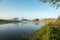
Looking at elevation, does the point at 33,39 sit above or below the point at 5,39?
above

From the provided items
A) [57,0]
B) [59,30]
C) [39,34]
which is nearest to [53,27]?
[59,30]

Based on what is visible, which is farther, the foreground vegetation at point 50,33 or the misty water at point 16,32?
the misty water at point 16,32

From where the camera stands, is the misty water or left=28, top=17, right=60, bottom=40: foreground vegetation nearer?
left=28, top=17, right=60, bottom=40: foreground vegetation

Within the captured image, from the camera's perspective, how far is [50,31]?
696 centimetres

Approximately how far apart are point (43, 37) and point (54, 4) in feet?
8.70

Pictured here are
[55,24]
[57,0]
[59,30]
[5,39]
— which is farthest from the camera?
[5,39]

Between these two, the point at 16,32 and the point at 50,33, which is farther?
the point at 16,32

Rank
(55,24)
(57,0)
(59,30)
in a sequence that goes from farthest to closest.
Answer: (57,0), (55,24), (59,30)

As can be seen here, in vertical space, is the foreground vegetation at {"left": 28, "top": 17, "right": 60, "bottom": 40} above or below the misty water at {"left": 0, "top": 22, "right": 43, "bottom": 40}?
above

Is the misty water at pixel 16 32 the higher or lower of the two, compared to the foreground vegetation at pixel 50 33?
lower

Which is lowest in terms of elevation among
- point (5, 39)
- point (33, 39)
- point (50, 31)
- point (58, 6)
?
point (5, 39)

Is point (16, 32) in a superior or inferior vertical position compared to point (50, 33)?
inferior

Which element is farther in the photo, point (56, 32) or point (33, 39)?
point (33, 39)

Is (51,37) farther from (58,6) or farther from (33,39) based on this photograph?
(58,6)
